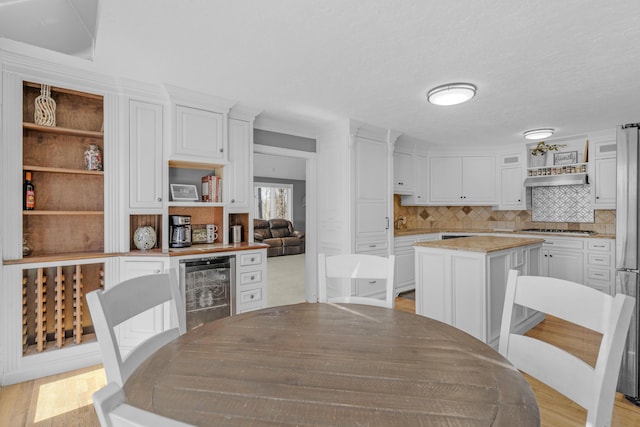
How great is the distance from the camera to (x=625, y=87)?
296 cm

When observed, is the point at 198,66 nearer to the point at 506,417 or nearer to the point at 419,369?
the point at 419,369

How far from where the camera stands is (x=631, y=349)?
2.02 metres

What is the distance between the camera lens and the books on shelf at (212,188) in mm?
3293

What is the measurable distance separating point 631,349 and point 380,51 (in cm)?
251

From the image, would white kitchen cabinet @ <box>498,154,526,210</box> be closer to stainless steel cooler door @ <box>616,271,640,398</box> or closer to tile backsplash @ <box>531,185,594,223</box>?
tile backsplash @ <box>531,185,594,223</box>

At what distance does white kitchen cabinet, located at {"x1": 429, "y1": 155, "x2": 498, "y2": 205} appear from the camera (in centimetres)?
554

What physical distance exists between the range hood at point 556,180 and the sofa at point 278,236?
554 cm

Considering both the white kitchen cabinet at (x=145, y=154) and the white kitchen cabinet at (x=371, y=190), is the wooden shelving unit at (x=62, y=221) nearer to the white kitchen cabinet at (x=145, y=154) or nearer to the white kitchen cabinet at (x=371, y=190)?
the white kitchen cabinet at (x=145, y=154)

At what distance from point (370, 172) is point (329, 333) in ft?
10.8

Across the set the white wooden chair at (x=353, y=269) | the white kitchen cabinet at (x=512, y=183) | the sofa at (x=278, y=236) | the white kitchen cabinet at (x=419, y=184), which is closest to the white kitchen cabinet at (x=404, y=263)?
the white kitchen cabinet at (x=419, y=184)

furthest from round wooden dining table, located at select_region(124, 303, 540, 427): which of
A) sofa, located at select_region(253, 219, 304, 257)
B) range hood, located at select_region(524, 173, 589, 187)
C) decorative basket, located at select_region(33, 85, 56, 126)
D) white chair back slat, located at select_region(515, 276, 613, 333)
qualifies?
sofa, located at select_region(253, 219, 304, 257)

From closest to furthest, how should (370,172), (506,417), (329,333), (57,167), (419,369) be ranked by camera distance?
(506,417) < (419,369) < (329,333) < (57,167) < (370,172)

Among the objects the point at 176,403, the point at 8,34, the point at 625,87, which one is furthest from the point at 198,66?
the point at 625,87

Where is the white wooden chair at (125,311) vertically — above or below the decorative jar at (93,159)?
below
